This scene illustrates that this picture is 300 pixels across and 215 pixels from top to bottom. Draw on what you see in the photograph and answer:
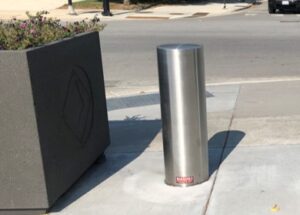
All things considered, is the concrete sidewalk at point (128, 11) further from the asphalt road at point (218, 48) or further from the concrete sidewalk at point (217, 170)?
the concrete sidewalk at point (217, 170)

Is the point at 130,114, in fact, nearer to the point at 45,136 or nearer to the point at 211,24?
the point at 45,136

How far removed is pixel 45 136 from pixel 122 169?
4.06ft

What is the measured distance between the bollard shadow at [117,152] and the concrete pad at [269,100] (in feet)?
3.78

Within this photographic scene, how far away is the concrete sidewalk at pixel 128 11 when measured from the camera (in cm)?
2627

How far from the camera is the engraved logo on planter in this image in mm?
4672

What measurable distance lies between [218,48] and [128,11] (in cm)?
1518

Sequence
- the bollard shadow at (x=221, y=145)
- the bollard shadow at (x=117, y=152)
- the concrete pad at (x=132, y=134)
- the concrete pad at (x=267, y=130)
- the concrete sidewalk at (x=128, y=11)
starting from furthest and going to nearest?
the concrete sidewalk at (x=128, y=11) → the concrete pad at (x=132, y=134) → the concrete pad at (x=267, y=130) → the bollard shadow at (x=221, y=145) → the bollard shadow at (x=117, y=152)

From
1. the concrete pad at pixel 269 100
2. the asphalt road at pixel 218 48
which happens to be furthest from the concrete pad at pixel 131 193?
the asphalt road at pixel 218 48

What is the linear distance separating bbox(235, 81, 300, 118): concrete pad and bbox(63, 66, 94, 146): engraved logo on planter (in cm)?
249

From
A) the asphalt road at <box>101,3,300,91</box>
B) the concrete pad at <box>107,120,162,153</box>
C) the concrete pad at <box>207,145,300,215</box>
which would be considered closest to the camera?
the concrete pad at <box>207,145,300,215</box>

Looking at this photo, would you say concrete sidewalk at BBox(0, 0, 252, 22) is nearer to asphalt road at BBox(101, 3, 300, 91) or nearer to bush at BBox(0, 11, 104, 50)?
asphalt road at BBox(101, 3, 300, 91)

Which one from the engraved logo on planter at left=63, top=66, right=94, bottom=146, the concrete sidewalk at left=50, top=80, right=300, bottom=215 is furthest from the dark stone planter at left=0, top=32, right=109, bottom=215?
the concrete sidewalk at left=50, top=80, right=300, bottom=215

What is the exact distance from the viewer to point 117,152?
590 centimetres

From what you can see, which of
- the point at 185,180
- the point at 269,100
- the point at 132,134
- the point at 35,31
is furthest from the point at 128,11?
the point at 185,180
